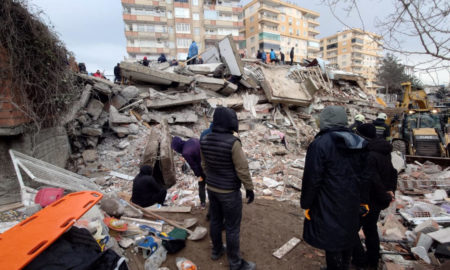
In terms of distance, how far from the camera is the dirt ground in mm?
2586

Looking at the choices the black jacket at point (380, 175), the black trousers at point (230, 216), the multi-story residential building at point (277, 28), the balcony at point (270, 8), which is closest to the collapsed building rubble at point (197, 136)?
the black jacket at point (380, 175)

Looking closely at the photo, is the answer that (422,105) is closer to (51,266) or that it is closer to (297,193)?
(297,193)

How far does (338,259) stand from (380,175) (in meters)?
1.13

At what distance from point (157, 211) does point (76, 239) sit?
2.00 metres

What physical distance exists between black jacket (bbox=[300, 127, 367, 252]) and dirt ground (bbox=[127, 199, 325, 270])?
36.4 inches

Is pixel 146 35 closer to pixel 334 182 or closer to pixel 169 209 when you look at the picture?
pixel 169 209

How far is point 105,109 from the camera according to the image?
6910 mm

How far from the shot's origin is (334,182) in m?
1.89

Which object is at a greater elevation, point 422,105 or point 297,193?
point 422,105

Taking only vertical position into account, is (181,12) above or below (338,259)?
above

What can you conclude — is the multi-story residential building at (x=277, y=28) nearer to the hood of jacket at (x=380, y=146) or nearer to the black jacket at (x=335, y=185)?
the hood of jacket at (x=380, y=146)

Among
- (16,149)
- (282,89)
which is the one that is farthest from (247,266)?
(282,89)

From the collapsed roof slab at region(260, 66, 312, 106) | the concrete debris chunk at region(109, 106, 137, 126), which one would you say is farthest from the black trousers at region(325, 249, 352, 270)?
the collapsed roof slab at region(260, 66, 312, 106)

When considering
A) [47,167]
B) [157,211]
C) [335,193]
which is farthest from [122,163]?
[335,193]
